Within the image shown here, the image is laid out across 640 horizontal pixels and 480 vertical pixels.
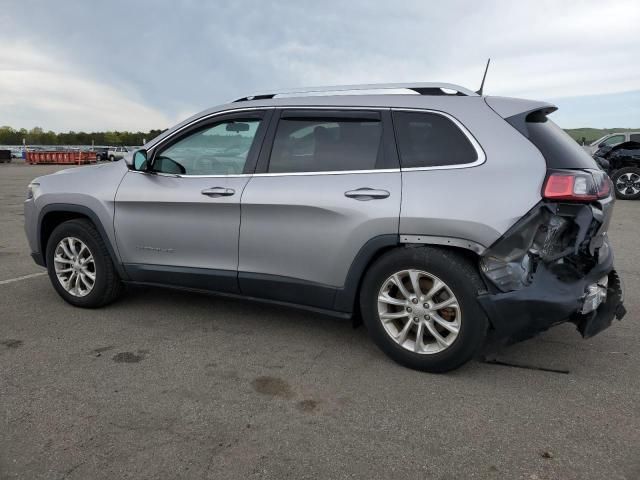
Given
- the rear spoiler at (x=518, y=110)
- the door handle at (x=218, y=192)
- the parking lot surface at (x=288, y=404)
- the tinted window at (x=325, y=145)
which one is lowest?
the parking lot surface at (x=288, y=404)

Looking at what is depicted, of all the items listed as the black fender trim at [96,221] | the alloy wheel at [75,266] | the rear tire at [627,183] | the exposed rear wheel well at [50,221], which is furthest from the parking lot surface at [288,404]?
the rear tire at [627,183]

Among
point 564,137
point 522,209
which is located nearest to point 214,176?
point 522,209

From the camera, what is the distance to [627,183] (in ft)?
47.8

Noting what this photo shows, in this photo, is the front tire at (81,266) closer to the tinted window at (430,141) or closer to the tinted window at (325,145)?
the tinted window at (325,145)

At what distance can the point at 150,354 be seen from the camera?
3658 mm

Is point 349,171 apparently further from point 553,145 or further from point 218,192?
point 553,145

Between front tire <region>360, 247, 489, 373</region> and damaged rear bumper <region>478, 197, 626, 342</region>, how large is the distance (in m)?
0.11

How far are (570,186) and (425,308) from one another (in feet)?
3.54

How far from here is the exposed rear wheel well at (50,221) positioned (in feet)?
15.5

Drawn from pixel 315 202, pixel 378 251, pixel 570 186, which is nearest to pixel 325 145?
pixel 315 202

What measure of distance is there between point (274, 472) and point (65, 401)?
1.35 meters

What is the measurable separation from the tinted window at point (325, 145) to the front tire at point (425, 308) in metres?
0.68

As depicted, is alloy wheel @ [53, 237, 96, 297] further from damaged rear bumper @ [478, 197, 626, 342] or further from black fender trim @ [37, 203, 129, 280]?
damaged rear bumper @ [478, 197, 626, 342]

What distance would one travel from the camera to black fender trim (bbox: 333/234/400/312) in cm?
334
